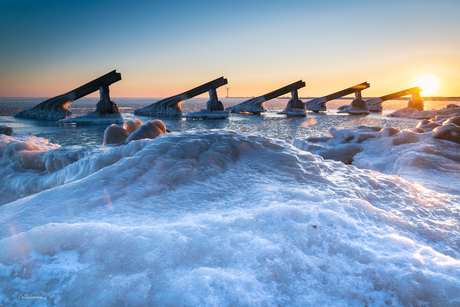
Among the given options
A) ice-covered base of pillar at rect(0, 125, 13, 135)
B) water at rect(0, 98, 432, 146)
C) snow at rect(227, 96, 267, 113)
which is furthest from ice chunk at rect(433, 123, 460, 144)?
snow at rect(227, 96, 267, 113)

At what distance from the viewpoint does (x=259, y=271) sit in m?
1.34

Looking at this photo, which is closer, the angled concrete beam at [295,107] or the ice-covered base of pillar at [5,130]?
the ice-covered base of pillar at [5,130]

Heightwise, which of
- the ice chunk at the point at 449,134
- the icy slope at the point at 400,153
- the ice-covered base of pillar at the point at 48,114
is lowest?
the icy slope at the point at 400,153

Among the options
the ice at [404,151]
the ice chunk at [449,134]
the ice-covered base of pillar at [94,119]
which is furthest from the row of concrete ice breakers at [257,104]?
the ice chunk at [449,134]

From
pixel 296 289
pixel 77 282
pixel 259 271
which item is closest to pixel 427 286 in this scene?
pixel 296 289

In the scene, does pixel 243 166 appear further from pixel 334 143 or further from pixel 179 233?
pixel 334 143

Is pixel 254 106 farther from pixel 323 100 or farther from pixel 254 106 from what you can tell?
pixel 323 100

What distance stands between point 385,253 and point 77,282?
1.91 metres

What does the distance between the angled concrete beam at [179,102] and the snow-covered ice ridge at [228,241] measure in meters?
22.6

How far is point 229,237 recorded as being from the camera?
1589 millimetres

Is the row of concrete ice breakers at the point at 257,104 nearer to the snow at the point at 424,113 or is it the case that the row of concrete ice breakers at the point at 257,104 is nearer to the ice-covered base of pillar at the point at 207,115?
the ice-covered base of pillar at the point at 207,115

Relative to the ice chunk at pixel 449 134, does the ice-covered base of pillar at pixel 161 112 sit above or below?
above

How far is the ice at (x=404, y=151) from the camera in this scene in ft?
12.6

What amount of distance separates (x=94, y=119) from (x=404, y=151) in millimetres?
21106
